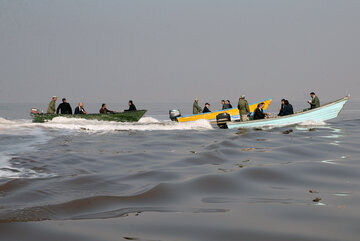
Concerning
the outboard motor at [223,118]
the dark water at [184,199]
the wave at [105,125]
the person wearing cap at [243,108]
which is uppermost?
the person wearing cap at [243,108]

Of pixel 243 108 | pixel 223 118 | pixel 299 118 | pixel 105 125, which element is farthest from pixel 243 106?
pixel 105 125

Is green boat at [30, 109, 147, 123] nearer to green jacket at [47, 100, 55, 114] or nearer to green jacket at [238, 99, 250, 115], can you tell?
green jacket at [47, 100, 55, 114]

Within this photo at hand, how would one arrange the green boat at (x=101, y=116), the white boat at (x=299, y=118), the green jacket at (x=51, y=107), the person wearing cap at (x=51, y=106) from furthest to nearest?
the green jacket at (x=51, y=107), the person wearing cap at (x=51, y=106), the green boat at (x=101, y=116), the white boat at (x=299, y=118)

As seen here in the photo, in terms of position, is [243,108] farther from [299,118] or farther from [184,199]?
[184,199]

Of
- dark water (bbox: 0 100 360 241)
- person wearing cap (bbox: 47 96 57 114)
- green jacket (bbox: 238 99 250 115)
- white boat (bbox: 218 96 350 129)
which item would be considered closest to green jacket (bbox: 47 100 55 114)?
person wearing cap (bbox: 47 96 57 114)

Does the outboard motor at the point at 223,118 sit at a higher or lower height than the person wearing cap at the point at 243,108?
lower

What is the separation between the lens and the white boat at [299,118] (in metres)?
19.8

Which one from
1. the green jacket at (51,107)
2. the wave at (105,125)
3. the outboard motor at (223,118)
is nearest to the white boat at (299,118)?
the outboard motor at (223,118)

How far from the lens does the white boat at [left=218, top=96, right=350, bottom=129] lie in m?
19.8

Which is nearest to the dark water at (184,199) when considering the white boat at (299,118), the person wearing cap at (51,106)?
the white boat at (299,118)

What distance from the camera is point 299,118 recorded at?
20.4 m

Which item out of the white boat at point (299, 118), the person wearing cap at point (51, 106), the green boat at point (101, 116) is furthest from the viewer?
the person wearing cap at point (51, 106)

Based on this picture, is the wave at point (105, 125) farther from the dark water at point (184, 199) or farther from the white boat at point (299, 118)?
the dark water at point (184, 199)

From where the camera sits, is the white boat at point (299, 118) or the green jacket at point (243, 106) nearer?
the white boat at point (299, 118)
